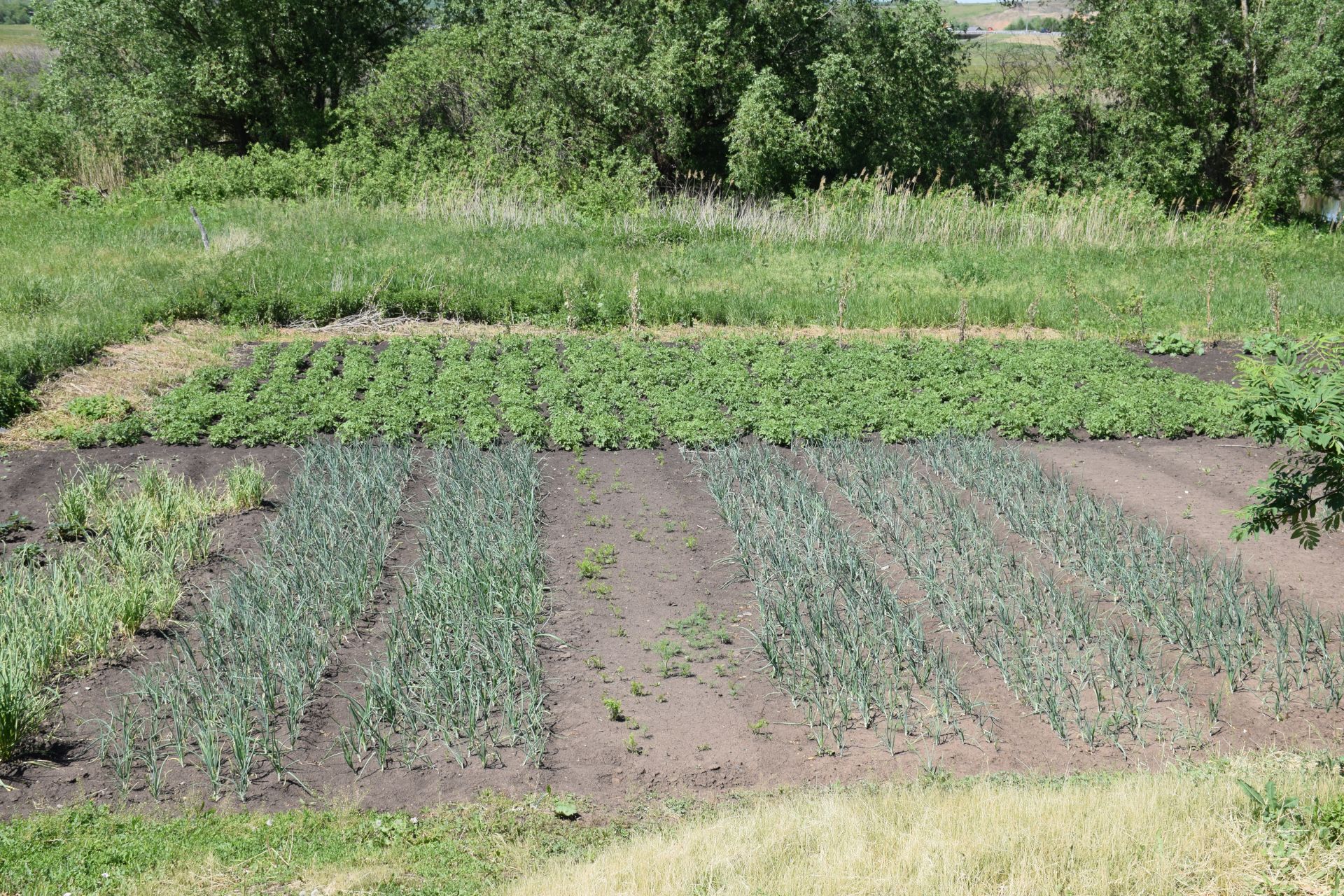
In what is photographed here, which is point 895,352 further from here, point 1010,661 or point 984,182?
point 984,182

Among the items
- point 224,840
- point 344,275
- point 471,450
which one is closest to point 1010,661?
point 224,840

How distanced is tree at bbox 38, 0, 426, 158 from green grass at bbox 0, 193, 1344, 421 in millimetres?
5285

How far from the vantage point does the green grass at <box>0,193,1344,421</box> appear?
14.5 m

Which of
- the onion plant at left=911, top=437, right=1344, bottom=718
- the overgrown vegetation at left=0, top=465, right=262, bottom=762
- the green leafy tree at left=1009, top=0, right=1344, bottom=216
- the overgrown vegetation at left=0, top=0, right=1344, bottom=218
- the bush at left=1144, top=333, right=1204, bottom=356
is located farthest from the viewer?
the green leafy tree at left=1009, top=0, right=1344, bottom=216

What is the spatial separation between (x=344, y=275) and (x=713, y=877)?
42.3ft

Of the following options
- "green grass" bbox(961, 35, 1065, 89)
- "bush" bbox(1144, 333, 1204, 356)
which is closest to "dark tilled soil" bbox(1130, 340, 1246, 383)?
"bush" bbox(1144, 333, 1204, 356)

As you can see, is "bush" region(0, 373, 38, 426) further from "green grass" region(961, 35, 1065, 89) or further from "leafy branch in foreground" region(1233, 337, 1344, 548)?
"green grass" region(961, 35, 1065, 89)

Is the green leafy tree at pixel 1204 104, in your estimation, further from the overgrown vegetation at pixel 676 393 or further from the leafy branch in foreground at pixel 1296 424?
the leafy branch in foreground at pixel 1296 424

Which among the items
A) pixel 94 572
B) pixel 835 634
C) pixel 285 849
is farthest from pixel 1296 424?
pixel 94 572

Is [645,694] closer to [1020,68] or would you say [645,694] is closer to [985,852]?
[985,852]

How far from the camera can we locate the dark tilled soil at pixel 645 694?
5355mm

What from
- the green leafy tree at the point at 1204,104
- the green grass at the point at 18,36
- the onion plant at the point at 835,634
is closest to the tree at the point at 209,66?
the green leafy tree at the point at 1204,104

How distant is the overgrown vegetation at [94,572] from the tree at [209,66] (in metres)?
19.1

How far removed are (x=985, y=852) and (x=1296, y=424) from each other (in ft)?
7.19
